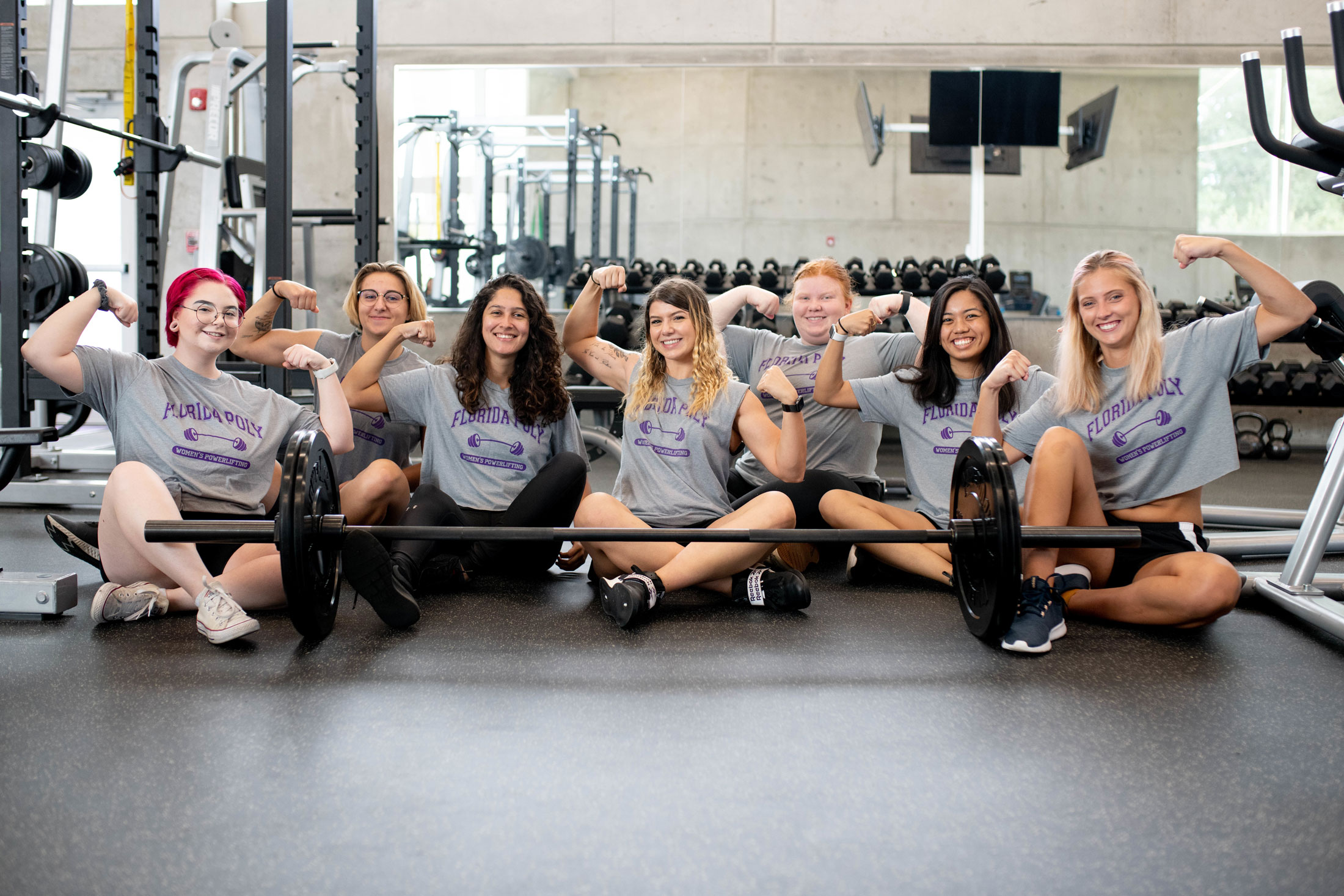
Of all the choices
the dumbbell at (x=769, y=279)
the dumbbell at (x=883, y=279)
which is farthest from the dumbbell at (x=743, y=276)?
the dumbbell at (x=883, y=279)

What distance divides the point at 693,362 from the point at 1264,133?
1230mm

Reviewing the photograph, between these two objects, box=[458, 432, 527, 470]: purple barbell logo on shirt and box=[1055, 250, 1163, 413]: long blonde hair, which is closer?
box=[1055, 250, 1163, 413]: long blonde hair

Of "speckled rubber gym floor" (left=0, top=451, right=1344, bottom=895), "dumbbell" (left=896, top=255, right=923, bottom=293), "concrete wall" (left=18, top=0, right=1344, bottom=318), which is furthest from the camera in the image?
"concrete wall" (left=18, top=0, right=1344, bottom=318)

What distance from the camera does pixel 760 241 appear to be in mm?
6535

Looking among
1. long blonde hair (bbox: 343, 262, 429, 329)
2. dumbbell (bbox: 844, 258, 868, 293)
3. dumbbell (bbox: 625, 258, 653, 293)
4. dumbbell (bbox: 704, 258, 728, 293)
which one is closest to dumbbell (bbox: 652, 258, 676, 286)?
dumbbell (bbox: 625, 258, 653, 293)

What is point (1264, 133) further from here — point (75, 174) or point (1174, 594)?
point (75, 174)

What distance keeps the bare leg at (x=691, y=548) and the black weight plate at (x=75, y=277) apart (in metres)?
1.96

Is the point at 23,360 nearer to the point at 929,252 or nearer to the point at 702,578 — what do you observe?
the point at 702,578

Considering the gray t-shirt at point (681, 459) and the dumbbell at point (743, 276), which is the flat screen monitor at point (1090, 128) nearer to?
the dumbbell at point (743, 276)

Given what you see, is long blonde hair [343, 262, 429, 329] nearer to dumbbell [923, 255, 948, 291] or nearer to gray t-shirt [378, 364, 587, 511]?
gray t-shirt [378, 364, 587, 511]

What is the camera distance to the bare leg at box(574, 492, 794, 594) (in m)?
2.02

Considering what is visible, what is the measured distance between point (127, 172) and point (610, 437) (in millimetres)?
2008

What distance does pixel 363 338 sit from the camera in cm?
252

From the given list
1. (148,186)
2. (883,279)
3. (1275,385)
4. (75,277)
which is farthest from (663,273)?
(1275,385)
